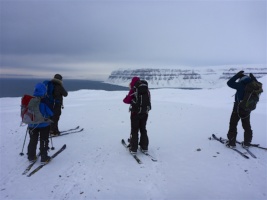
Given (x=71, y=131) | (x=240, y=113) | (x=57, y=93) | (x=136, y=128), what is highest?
(x=57, y=93)

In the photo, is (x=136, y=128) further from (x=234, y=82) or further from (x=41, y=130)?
(x=234, y=82)

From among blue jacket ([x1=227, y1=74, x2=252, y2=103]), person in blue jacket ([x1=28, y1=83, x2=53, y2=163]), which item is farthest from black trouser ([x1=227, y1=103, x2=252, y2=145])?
person in blue jacket ([x1=28, y1=83, x2=53, y2=163])

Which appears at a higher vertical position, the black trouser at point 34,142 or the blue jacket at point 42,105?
the blue jacket at point 42,105

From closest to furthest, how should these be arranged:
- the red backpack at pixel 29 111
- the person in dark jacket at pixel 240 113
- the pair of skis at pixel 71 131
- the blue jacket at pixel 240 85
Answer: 1. the red backpack at pixel 29 111
2. the blue jacket at pixel 240 85
3. the person in dark jacket at pixel 240 113
4. the pair of skis at pixel 71 131

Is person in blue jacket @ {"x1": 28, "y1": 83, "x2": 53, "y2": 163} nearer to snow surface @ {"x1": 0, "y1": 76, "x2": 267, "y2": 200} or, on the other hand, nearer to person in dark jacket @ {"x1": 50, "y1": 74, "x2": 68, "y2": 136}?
snow surface @ {"x1": 0, "y1": 76, "x2": 267, "y2": 200}

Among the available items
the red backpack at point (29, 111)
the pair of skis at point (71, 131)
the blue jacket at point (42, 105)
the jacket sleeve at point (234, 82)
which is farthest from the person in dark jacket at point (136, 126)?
the pair of skis at point (71, 131)

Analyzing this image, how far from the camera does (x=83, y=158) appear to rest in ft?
22.5

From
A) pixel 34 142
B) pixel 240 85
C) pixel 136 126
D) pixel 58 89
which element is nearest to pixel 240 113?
pixel 240 85

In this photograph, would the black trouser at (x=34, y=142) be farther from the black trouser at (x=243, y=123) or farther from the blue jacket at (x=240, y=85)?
the blue jacket at (x=240, y=85)

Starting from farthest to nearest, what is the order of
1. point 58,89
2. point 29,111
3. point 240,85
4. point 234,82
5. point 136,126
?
point 58,89 → point 234,82 → point 240,85 → point 136,126 → point 29,111

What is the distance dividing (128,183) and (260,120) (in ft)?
34.9

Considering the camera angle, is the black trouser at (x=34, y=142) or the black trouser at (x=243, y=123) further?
the black trouser at (x=243, y=123)

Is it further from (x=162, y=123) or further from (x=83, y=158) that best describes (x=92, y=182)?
(x=162, y=123)

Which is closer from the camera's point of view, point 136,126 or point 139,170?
point 139,170
